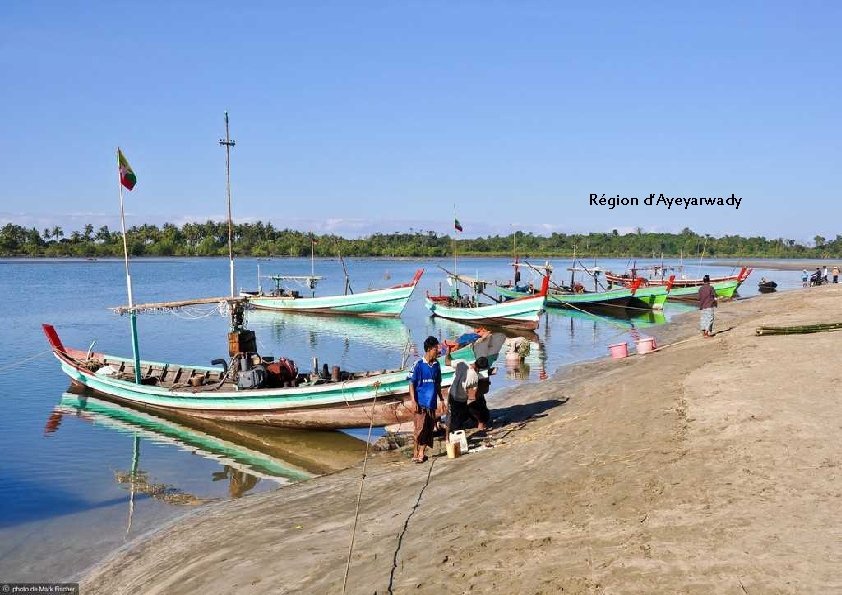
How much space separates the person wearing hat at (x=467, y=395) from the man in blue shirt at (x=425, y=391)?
0.73 metres

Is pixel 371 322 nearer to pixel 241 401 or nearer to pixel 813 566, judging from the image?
pixel 241 401

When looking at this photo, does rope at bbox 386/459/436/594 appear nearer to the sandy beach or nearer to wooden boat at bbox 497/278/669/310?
the sandy beach

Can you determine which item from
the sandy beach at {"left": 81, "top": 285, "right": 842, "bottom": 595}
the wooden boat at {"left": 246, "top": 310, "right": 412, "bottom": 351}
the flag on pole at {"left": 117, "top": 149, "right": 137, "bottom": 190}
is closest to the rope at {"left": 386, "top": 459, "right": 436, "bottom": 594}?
the sandy beach at {"left": 81, "top": 285, "right": 842, "bottom": 595}

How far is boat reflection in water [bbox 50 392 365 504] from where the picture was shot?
12.2 meters

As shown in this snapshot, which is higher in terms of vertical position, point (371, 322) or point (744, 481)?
point (744, 481)

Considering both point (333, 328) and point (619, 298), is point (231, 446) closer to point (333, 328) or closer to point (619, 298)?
point (333, 328)

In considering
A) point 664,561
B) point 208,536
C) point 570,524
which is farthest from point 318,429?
point 664,561

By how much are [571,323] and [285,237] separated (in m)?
129

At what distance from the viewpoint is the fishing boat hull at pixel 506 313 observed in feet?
105

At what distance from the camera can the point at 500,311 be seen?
33594 mm

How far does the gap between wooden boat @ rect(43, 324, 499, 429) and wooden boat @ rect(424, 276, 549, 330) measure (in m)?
17.3

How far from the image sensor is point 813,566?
15.2ft

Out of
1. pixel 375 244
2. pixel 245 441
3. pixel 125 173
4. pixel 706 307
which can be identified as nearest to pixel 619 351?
pixel 706 307

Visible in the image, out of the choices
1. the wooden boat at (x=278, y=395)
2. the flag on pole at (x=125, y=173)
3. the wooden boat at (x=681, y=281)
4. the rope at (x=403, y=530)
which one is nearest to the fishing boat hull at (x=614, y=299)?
the wooden boat at (x=681, y=281)
